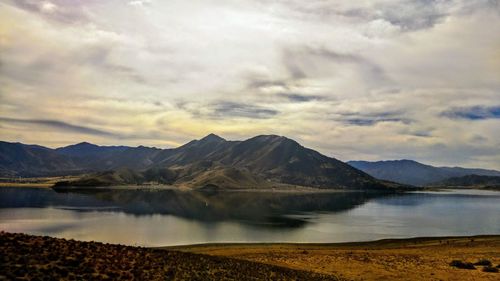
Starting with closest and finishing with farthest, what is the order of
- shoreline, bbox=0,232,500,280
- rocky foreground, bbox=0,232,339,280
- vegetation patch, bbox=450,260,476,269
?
rocky foreground, bbox=0,232,339,280
shoreline, bbox=0,232,500,280
vegetation patch, bbox=450,260,476,269

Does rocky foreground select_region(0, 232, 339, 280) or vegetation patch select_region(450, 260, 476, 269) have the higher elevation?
rocky foreground select_region(0, 232, 339, 280)

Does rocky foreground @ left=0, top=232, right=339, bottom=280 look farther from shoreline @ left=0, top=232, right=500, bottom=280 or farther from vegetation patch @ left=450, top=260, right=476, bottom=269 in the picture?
vegetation patch @ left=450, top=260, right=476, bottom=269

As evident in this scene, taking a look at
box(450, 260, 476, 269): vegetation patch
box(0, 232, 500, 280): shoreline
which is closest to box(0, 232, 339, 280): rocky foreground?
box(0, 232, 500, 280): shoreline

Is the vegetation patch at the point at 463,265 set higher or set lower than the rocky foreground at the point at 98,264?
lower

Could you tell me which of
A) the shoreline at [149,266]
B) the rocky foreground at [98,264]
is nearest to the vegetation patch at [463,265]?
the shoreline at [149,266]

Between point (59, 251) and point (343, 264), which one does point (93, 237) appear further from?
point (59, 251)

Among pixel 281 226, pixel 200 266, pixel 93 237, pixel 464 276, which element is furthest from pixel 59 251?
pixel 281 226

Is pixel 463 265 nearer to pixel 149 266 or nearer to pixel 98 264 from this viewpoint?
pixel 149 266

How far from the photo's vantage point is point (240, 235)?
94875mm

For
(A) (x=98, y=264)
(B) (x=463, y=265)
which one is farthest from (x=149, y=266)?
(B) (x=463, y=265)

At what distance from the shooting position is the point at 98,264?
22.1m

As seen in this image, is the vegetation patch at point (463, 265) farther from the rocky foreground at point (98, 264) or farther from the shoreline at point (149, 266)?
the rocky foreground at point (98, 264)

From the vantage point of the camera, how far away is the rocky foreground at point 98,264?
64.1 feet

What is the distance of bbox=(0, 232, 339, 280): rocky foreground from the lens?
64.1 feet
